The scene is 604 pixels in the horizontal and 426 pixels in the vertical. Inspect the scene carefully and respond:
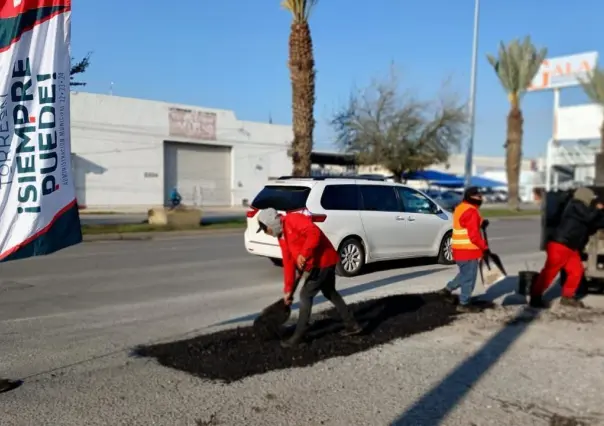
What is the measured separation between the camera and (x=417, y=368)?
5.56 meters

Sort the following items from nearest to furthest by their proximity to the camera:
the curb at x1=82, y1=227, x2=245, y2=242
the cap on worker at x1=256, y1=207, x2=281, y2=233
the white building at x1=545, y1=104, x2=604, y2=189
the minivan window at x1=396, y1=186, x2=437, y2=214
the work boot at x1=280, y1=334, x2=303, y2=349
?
the cap on worker at x1=256, y1=207, x2=281, y2=233
the work boot at x1=280, y1=334, x2=303, y2=349
the minivan window at x1=396, y1=186, x2=437, y2=214
the curb at x1=82, y1=227, x2=245, y2=242
the white building at x1=545, y1=104, x2=604, y2=189

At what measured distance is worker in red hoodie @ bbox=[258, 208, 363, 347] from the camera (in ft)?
19.0

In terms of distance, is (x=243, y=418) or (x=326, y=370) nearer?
(x=243, y=418)

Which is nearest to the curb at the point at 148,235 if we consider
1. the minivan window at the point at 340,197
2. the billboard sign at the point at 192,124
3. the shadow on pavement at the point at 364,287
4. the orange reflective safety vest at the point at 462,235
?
the minivan window at the point at 340,197

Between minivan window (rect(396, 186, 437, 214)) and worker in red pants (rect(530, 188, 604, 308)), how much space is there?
443cm

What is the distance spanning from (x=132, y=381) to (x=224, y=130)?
143 ft

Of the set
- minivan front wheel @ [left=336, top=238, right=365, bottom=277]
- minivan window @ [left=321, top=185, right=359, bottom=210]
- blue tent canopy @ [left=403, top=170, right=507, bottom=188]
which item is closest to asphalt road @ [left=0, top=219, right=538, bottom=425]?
minivan front wheel @ [left=336, top=238, right=365, bottom=277]

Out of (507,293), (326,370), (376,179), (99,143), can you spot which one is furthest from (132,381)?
(99,143)

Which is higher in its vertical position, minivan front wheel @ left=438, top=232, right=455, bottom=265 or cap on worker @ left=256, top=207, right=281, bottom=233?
cap on worker @ left=256, top=207, right=281, bottom=233

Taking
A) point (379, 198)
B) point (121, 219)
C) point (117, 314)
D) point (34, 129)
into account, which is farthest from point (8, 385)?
point (121, 219)

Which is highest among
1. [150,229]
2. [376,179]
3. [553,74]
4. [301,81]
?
[553,74]

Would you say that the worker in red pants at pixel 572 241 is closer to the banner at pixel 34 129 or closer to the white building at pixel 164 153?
the banner at pixel 34 129

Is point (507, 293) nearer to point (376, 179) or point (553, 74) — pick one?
point (376, 179)

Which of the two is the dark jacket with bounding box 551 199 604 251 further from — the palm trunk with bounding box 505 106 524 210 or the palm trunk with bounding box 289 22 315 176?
the palm trunk with bounding box 505 106 524 210
